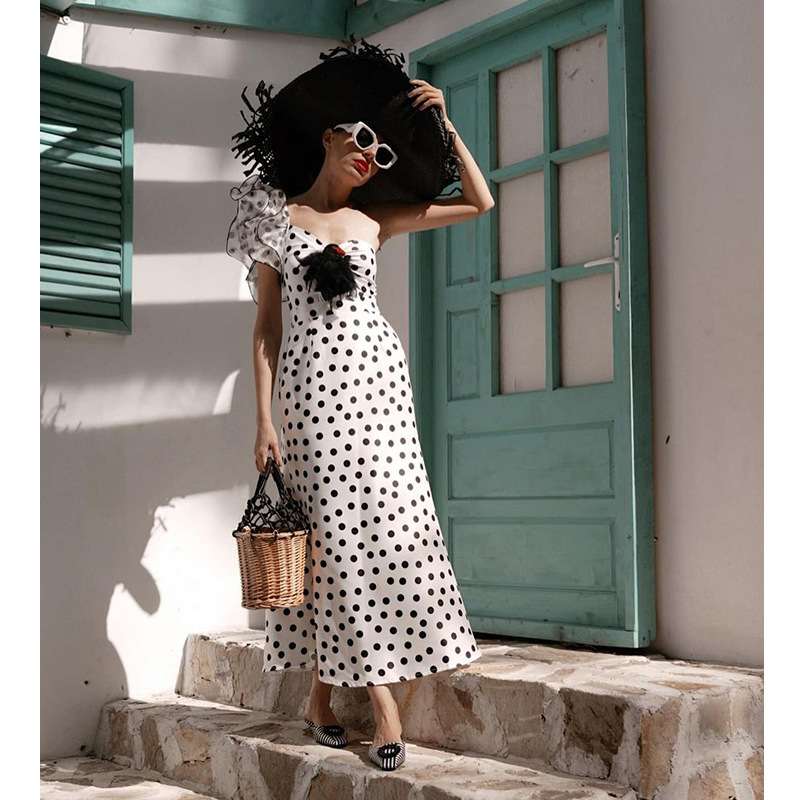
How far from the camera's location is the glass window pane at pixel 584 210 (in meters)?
3.64

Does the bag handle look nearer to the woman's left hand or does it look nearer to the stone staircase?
the stone staircase

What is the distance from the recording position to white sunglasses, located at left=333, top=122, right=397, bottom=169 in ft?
9.73

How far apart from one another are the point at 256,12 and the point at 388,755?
3.18 metres

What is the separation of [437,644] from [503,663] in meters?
0.45

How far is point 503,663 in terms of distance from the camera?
10.4 feet

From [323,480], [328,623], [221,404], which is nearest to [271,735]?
[328,623]

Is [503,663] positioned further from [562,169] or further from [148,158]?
[148,158]

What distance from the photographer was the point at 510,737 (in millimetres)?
2855

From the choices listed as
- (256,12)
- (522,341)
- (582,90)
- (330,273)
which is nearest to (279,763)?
(330,273)

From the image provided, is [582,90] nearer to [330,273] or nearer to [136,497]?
[330,273]

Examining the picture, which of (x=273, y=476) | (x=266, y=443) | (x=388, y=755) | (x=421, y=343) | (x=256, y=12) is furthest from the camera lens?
(x=256, y=12)
